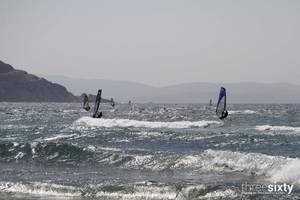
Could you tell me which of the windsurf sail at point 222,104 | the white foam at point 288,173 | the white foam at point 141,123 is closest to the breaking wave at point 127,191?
the white foam at point 288,173

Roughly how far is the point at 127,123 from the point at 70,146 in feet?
81.0

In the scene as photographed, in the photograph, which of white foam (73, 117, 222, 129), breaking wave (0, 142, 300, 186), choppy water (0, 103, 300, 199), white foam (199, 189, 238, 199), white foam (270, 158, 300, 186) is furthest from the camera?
white foam (73, 117, 222, 129)

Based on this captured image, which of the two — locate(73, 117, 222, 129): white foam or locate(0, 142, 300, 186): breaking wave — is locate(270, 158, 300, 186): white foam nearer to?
locate(0, 142, 300, 186): breaking wave

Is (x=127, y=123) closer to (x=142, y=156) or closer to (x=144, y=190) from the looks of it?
(x=142, y=156)

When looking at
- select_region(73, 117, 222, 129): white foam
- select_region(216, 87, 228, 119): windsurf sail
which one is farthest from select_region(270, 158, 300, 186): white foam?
select_region(73, 117, 222, 129): white foam

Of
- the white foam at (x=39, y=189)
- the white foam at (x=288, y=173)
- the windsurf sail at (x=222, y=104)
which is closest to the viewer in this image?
the white foam at (x=39, y=189)

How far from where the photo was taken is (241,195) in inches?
605

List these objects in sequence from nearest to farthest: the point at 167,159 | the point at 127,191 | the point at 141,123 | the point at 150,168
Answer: the point at 127,191
the point at 150,168
the point at 167,159
the point at 141,123

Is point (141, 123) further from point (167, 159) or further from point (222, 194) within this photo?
point (222, 194)

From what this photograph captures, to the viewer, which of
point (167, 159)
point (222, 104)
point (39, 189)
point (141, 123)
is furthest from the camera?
point (141, 123)

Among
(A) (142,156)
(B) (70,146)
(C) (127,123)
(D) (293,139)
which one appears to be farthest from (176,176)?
(C) (127,123)

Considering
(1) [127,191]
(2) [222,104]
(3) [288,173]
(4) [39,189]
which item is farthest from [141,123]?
(1) [127,191]

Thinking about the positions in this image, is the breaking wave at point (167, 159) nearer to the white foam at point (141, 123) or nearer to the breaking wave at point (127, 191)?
the breaking wave at point (127, 191)

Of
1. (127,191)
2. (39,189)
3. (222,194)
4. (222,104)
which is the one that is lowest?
(39,189)
